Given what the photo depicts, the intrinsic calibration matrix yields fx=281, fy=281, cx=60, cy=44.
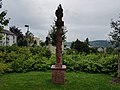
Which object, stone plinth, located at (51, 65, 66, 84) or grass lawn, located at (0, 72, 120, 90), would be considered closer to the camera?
grass lawn, located at (0, 72, 120, 90)

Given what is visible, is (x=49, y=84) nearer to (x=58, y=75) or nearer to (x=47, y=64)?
(x=58, y=75)

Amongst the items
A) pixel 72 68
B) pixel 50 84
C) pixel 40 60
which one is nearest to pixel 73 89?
pixel 50 84

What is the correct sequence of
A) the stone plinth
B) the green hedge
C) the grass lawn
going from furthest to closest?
1. the green hedge
2. the stone plinth
3. the grass lawn

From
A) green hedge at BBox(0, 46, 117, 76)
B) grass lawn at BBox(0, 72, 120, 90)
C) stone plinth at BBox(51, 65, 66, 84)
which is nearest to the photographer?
grass lawn at BBox(0, 72, 120, 90)

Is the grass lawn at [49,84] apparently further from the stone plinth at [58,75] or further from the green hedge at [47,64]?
the green hedge at [47,64]

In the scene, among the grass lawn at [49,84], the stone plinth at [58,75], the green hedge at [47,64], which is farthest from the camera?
the green hedge at [47,64]

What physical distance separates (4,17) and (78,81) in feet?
14.0

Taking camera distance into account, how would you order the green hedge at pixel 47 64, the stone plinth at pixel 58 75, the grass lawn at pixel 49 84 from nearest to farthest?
the grass lawn at pixel 49 84 < the stone plinth at pixel 58 75 < the green hedge at pixel 47 64

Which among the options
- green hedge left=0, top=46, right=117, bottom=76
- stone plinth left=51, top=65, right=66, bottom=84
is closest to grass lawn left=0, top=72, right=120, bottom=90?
stone plinth left=51, top=65, right=66, bottom=84

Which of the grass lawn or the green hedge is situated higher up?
the green hedge

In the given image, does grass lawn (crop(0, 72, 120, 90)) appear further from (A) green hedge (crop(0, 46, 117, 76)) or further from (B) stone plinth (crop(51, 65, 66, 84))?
(A) green hedge (crop(0, 46, 117, 76))

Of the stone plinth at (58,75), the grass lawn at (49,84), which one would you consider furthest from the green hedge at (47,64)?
the stone plinth at (58,75)

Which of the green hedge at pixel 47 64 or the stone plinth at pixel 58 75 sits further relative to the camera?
the green hedge at pixel 47 64

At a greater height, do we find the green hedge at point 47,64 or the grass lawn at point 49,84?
the green hedge at point 47,64
